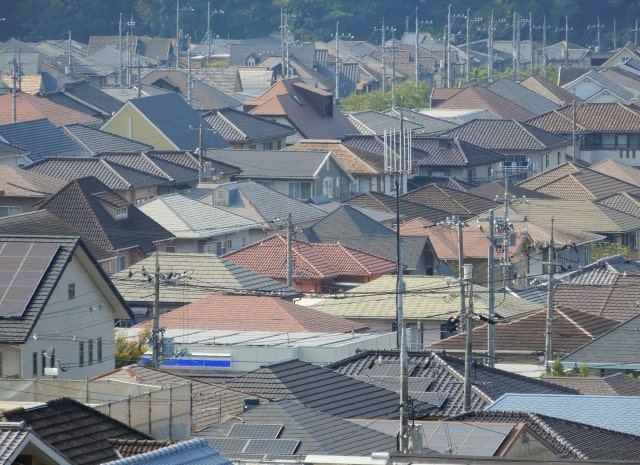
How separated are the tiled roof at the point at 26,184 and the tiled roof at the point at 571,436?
22.7 meters

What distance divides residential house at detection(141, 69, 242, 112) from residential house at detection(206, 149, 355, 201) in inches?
635

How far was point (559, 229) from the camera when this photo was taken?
143 feet

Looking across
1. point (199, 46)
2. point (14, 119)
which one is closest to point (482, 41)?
point (199, 46)

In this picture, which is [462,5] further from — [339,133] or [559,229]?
[559,229]

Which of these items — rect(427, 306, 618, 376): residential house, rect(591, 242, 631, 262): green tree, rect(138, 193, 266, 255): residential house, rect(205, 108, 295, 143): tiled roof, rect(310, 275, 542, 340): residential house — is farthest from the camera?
rect(205, 108, 295, 143): tiled roof

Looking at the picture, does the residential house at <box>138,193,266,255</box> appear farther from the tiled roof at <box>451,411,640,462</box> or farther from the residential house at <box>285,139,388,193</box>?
the tiled roof at <box>451,411,640,462</box>

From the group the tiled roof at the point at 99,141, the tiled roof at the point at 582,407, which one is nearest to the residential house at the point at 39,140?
the tiled roof at the point at 99,141

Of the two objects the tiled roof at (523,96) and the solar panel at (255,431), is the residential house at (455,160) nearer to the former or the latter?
Result: the tiled roof at (523,96)

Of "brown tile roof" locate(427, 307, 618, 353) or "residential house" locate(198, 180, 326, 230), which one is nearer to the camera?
"brown tile roof" locate(427, 307, 618, 353)

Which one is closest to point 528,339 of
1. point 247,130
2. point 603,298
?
point 603,298

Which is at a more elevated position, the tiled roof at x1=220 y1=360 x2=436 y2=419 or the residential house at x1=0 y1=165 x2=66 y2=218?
the residential house at x1=0 y1=165 x2=66 y2=218

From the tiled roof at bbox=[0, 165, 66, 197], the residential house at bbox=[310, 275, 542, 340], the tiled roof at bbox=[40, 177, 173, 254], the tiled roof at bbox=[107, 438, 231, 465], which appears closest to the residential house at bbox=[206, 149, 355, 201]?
the tiled roof at bbox=[0, 165, 66, 197]

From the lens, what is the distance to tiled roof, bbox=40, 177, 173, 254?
3681cm

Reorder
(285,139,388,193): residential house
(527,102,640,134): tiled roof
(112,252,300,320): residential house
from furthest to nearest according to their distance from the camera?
(527,102,640,134): tiled roof < (285,139,388,193): residential house < (112,252,300,320): residential house
